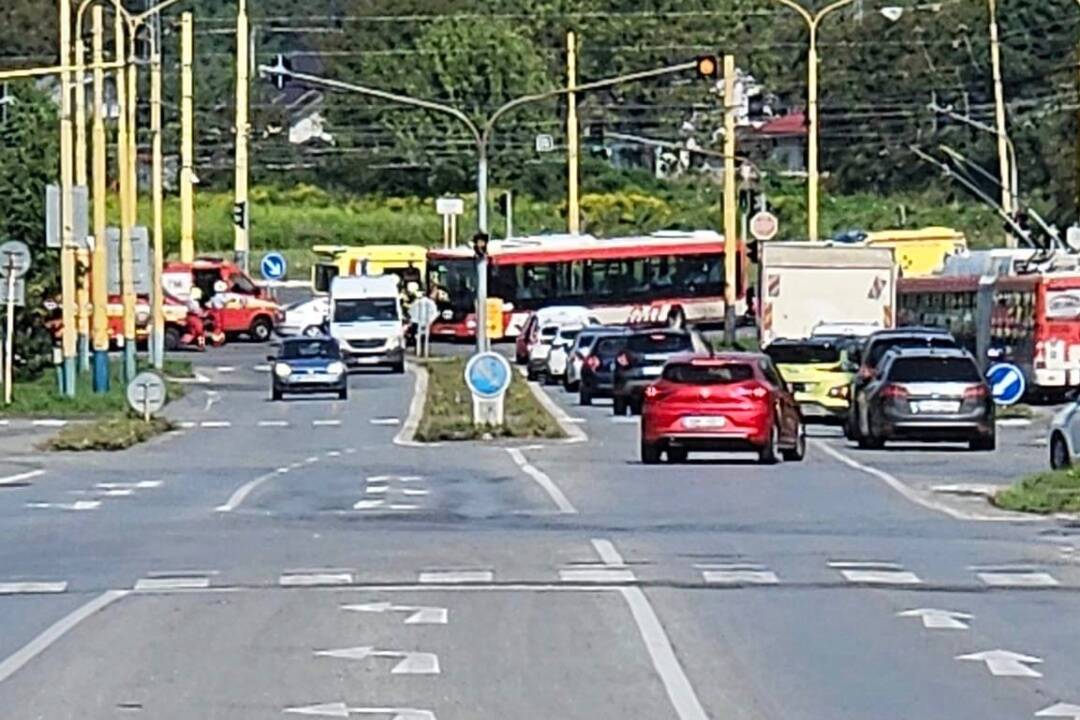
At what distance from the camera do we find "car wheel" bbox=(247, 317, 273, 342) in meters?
87.6

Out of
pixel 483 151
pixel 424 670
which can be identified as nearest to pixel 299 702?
pixel 424 670

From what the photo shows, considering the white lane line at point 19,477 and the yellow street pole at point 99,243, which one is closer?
the white lane line at point 19,477

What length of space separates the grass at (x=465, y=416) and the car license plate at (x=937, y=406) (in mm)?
5902

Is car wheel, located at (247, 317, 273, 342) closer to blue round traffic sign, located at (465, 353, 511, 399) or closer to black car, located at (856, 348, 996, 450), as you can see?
blue round traffic sign, located at (465, 353, 511, 399)

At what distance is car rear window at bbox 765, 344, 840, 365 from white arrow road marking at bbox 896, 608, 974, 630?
31.4 metres

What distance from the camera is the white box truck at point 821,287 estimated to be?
190 ft

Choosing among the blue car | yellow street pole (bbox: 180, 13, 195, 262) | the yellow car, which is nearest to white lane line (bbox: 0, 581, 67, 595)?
the yellow car

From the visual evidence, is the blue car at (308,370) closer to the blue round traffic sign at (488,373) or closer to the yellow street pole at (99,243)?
the yellow street pole at (99,243)

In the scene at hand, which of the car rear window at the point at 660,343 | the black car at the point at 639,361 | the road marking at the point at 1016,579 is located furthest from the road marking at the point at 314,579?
the car rear window at the point at 660,343

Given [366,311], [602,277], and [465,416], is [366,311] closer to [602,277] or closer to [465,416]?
[602,277]

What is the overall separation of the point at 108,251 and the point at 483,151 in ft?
42.2

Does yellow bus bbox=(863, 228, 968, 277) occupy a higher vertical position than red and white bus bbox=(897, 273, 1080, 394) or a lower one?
higher

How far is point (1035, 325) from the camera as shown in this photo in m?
56.7

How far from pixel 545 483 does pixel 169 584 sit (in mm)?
12476
